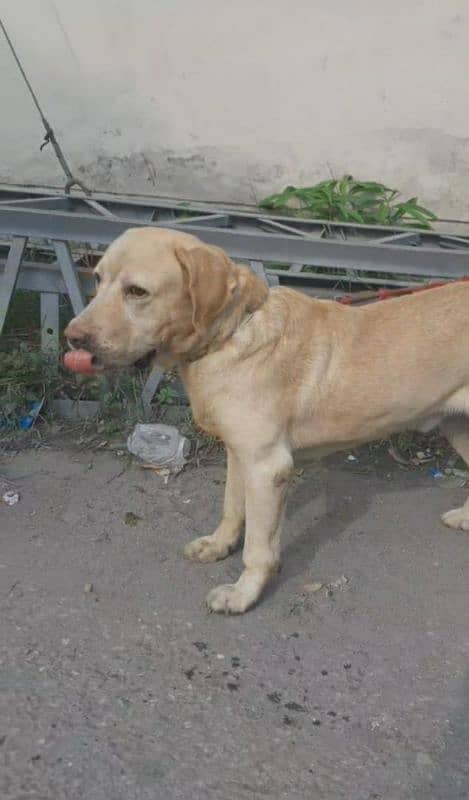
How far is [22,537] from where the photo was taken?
3.24m

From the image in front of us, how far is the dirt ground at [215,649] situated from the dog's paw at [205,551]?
58 mm

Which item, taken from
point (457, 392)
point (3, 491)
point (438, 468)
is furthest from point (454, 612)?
point (3, 491)

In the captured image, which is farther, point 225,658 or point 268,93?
point 268,93

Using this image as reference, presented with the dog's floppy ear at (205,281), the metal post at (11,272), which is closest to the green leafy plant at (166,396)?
the metal post at (11,272)

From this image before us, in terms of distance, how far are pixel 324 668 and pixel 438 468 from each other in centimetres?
178

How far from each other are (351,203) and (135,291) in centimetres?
325

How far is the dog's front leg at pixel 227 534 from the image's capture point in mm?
3154

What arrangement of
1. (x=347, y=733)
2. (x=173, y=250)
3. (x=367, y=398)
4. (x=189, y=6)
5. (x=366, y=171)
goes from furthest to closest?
(x=366, y=171)
(x=189, y=6)
(x=367, y=398)
(x=173, y=250)
(x=347, y=733)

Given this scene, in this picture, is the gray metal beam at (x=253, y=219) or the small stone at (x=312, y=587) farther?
the gray metal beam at (x=253, y=219)

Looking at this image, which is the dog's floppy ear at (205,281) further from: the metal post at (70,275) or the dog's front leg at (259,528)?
the metal post at (70,275)

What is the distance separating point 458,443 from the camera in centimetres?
360

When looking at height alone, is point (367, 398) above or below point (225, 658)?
above

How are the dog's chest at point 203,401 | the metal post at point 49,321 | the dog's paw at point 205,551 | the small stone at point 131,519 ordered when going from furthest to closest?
the metal post at point 49,321 < the small stone at point 131,519 < the dog's paw at point 205,551 < the dog's chest at point 203,401

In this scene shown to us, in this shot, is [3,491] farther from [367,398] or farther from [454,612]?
[454,612]
